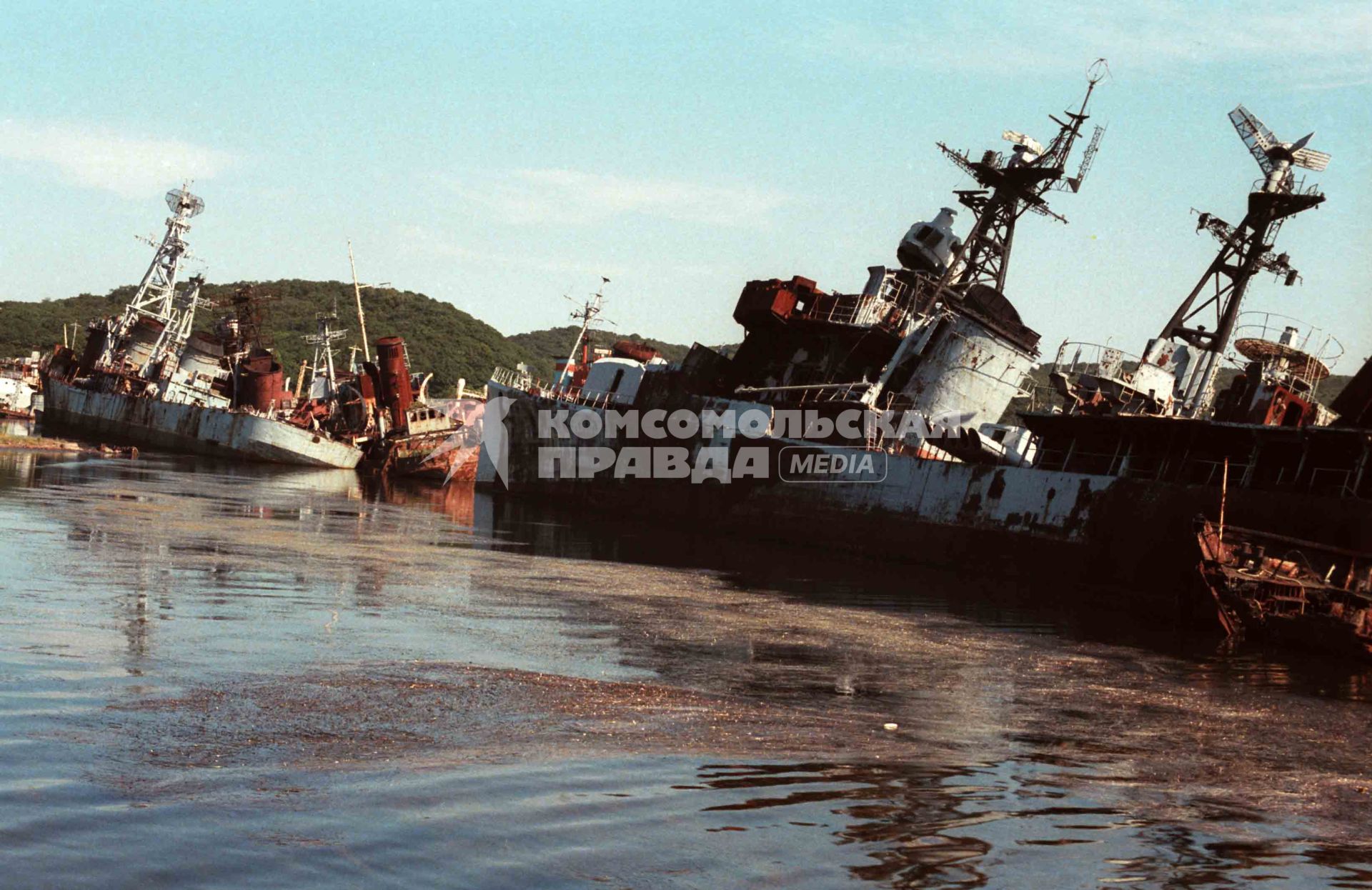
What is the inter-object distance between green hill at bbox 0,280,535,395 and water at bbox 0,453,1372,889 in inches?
5166

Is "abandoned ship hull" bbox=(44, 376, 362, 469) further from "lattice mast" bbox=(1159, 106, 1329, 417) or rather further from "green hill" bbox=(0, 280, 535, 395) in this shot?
"green hill" bbox=(0, 280, 535, 395)

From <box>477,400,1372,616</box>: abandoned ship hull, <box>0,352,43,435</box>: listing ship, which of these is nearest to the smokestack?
<box>477,400,1372,616</box>: abandoned ship hull

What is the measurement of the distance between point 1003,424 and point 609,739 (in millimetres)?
30218

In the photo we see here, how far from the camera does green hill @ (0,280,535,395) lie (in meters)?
158

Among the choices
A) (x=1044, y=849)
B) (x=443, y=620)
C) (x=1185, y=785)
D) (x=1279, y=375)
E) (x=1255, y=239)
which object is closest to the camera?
(x=1044, y=849)

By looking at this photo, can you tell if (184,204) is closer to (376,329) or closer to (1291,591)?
(1291,591)

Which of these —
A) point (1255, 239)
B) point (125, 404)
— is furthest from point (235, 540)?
point (125, 404)

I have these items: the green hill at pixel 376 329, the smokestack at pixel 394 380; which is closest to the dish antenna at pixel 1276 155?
the smokestack at pixel 394 380

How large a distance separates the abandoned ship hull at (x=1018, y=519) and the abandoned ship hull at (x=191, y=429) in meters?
25.1

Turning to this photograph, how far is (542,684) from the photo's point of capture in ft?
44.7

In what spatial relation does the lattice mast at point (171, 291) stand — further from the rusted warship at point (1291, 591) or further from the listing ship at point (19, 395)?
the rusted warship at point (1291, 591)

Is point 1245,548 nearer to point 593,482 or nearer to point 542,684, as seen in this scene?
point 542,684

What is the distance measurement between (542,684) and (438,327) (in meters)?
166

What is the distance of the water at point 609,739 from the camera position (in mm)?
7949
